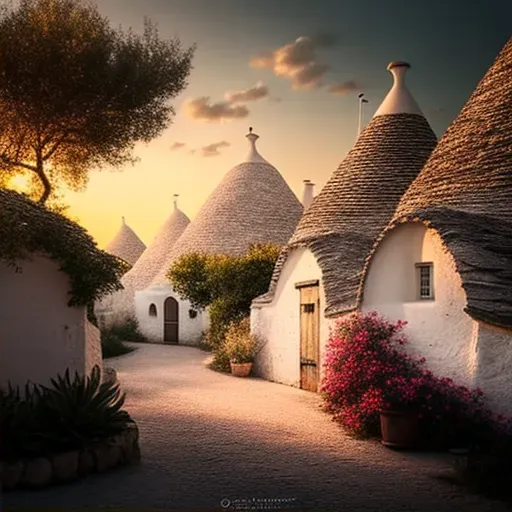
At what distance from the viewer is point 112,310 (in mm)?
23078

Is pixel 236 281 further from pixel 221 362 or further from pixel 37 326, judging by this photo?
pixel 37 326

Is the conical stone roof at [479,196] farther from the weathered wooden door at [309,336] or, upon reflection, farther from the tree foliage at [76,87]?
the tree foliage at [76,87]

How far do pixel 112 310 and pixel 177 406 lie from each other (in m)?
13.4

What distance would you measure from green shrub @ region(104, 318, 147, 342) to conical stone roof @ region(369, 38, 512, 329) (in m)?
13.1

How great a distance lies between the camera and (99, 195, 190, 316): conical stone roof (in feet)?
77.4

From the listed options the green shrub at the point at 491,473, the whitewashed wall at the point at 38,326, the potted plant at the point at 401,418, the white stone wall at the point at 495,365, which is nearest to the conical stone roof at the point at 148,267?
the whitewashed wall at the point at 38,326

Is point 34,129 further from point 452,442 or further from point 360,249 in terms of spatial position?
point 452,442

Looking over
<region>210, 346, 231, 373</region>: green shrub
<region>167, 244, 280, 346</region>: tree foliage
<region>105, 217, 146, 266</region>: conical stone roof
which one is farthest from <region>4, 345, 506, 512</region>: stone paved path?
<region>105, 217, 146, 266</region>: conical stone roof

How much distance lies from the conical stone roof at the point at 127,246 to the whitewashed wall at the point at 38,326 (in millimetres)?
19210

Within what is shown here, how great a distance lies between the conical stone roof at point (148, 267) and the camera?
77.4ft

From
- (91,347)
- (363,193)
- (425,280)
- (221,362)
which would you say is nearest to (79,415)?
(91,347)

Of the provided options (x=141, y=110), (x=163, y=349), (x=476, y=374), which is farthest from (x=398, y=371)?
(x=163, y=349)

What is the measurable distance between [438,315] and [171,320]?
14917 mm

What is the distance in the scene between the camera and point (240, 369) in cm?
1412
